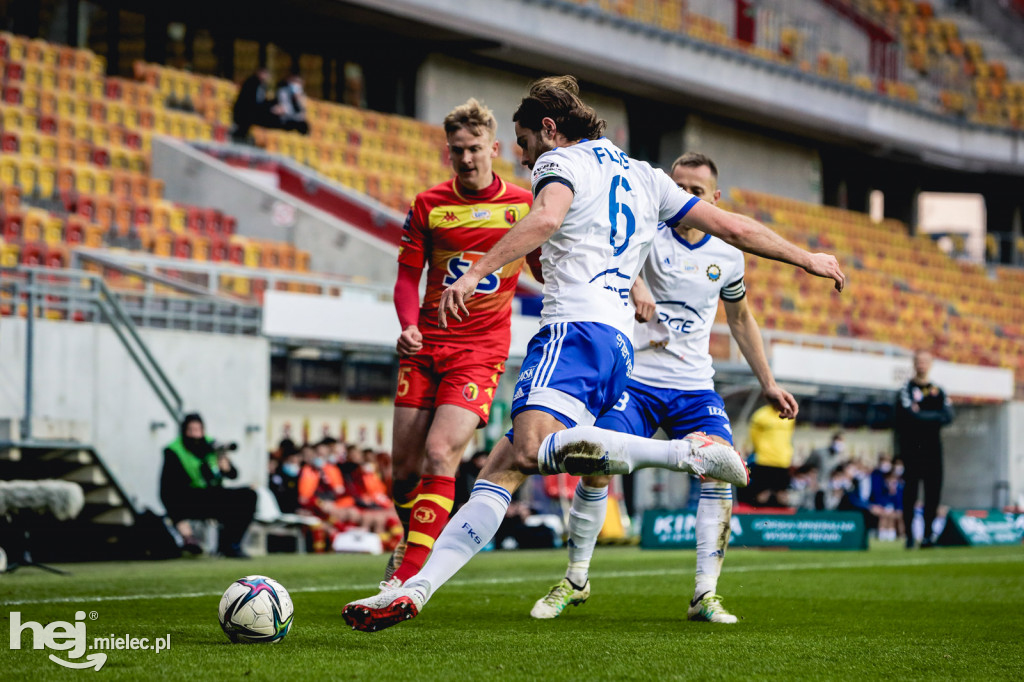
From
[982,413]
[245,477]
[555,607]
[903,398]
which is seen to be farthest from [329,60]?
[555,607]

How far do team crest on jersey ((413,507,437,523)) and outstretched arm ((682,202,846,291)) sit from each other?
5.46ft

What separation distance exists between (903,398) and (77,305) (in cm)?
837

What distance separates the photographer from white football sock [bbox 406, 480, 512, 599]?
4.66m

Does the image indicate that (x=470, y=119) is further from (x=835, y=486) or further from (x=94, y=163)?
(x=835, y=486)

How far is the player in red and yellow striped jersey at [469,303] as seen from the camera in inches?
244

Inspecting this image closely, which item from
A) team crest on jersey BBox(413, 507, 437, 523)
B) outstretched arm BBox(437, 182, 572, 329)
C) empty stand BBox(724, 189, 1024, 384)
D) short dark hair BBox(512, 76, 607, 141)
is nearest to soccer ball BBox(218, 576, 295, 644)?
team crest on jersey BBox(413, 507, 437, 523)

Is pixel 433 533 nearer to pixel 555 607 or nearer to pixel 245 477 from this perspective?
pixel 555 607

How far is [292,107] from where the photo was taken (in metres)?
24.1

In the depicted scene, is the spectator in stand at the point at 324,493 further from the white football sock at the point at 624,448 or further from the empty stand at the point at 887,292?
the empty stand at the point at 887,292

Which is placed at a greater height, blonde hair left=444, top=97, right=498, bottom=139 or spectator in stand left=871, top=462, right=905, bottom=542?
blonde hair left=444, top=97, right=498, bottom=139

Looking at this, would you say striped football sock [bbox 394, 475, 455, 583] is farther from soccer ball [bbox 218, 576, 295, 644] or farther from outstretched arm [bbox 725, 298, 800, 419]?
outstretched arm [bbox 725, 298, 800, 419]

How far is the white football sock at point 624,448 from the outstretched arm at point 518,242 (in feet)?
1.75

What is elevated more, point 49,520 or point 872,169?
point 872,169

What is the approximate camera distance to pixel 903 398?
14203 mm
